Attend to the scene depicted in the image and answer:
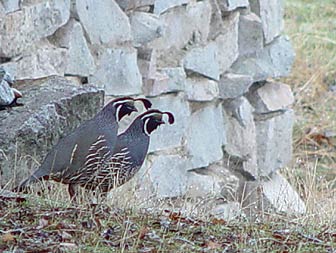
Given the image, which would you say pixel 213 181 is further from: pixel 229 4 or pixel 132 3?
pixel 132 3

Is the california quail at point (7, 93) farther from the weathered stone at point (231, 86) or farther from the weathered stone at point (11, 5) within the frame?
the weathered stone at point (231, 86)

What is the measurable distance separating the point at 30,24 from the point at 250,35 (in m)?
2.06

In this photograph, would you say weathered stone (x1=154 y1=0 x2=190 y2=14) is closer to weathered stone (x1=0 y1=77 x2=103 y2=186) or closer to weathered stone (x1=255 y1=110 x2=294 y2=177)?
weathered stone (x1=0 y1=77 x2=103 y2=186)

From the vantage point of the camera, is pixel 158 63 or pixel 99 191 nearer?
pixel 99 191

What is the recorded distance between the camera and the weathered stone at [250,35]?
21.7 ft

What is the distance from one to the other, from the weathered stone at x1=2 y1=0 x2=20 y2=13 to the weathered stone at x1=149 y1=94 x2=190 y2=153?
46.4 inches

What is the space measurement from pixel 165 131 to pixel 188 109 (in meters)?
0.24

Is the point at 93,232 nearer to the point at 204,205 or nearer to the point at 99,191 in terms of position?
the point at 99,191

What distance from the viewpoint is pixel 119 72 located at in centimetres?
557

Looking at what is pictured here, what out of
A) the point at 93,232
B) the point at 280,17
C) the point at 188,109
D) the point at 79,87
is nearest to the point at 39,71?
the point at 79,87

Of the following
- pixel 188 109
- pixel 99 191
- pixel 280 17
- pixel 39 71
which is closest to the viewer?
pixel 99 191

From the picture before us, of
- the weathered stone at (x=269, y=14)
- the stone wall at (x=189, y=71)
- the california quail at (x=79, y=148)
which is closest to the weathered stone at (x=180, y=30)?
the stone wall at (x=189, y=71)

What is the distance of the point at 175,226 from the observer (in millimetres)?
3734

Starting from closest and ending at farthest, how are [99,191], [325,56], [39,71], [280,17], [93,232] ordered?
[93,232] < [99,191] < [39,71] < [280,17] < [325,56]
